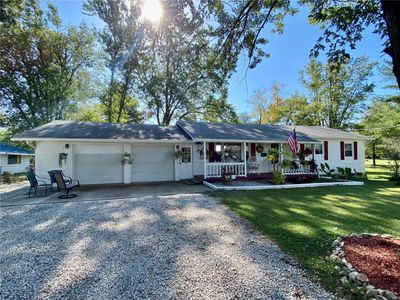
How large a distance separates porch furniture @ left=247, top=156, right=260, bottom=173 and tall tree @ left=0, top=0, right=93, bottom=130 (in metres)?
19.7

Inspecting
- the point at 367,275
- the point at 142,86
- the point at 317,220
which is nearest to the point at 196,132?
the point at 317,220

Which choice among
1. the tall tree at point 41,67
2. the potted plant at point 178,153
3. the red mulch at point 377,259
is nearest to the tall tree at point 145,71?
the tall tree at point 41,67

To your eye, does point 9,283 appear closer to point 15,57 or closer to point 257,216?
point 257,216

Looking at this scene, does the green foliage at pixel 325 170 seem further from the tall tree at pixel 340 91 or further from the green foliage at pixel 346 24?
the tall tree at pixel 340 91

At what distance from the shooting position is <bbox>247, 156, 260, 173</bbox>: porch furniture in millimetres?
13659

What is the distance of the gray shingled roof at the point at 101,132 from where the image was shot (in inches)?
409

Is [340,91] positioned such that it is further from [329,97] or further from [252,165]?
[252,165]

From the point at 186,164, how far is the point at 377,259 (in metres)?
10.4

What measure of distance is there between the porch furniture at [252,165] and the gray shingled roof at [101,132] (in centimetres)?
439

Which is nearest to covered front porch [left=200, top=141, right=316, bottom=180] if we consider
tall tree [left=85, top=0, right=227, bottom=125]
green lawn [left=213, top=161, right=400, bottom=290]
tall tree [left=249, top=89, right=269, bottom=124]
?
green lawn [left=213, top=161, right=400, bottom=290]

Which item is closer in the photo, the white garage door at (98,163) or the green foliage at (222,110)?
the white garage door at (98,163)

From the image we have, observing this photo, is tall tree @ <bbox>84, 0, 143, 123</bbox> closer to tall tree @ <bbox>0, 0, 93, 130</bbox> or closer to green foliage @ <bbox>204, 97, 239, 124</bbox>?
tall tree @ <bbox>0, 0, 93, 130</bbox>

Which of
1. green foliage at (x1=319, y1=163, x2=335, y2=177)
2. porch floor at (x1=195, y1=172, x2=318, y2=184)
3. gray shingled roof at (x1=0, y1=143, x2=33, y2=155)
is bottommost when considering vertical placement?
porch floor at (x1=195, y1=172, x2=318, y2=184)

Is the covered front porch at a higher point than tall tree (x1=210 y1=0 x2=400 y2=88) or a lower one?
lower
